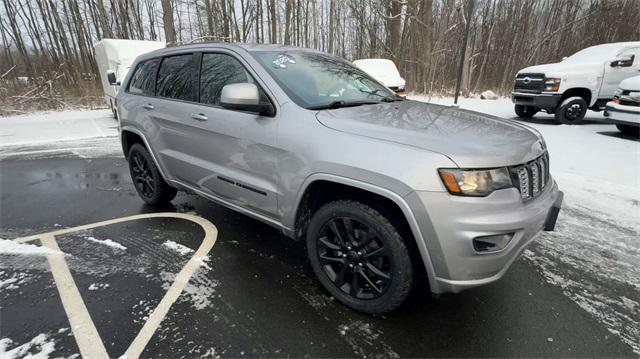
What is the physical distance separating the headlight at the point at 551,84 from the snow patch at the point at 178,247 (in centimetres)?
996

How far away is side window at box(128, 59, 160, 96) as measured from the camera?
3852mm

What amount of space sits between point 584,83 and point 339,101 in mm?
9661

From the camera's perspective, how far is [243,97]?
2469mm

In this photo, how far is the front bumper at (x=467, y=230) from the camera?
1868mm

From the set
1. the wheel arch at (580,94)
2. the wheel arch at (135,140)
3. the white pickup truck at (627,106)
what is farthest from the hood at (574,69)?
the wheel arch at (135,140)

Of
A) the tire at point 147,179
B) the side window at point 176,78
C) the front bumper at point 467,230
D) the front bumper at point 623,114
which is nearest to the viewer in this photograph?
the front bumper at point 467,230

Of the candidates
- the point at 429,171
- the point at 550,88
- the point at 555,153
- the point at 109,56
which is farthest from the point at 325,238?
the point at 109,56

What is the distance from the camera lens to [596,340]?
218 cm

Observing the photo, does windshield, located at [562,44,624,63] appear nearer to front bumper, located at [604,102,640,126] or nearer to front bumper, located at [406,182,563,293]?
front bumper, located at [604,102,640,126]

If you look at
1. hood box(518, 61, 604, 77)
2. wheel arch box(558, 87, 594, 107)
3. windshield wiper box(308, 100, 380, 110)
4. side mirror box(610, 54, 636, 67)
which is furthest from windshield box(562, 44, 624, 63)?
windshield wiper box(308, 100, 380, 110)

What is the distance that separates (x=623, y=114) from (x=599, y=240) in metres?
5.99

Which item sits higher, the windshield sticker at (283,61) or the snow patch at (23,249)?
the windshield sticker at (283,61)

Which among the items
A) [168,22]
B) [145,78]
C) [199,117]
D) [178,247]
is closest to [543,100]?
[199,117]

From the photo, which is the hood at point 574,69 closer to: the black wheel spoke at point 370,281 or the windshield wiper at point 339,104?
the windshield wiper at point 339,104
